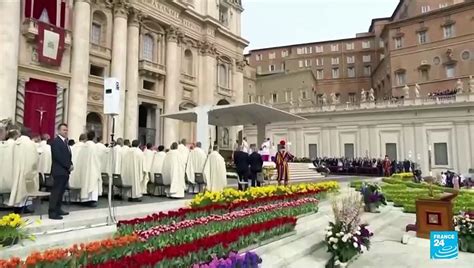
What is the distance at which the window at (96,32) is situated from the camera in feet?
88.7

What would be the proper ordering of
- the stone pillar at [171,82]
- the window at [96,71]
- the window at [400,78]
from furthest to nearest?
the window at [400,78] → the stone pillar at [171,82] → the window at [96,71]

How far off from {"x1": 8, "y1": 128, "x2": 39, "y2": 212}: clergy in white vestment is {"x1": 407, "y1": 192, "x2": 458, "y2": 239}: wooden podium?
978 cm

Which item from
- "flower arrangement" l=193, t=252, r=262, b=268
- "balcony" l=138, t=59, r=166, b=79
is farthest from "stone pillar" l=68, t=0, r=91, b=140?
"flower arrangement" l=193, t=252, r=262, b=268

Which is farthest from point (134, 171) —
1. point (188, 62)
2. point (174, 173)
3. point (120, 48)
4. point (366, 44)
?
point (366, 44)

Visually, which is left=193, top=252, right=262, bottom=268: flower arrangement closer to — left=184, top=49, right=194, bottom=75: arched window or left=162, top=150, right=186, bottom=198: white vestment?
left=162, top=150, right=186, bottom=198: white vestment

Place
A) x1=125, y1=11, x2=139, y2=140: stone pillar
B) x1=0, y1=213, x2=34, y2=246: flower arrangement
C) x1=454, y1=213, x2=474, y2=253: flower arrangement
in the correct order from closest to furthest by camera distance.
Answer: x1=0, y1=213, x2=34, y2=246: flower arrangement < x1=454, y1=213, x2=474, y2=253: flower arrangement < x1=125, y1=11, x2=139, y2=140: stone pillar

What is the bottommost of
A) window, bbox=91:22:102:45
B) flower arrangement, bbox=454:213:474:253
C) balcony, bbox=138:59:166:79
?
flower arrangement, bbox=454:213:474:253

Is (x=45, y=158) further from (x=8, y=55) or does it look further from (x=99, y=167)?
(x=8, y=55)

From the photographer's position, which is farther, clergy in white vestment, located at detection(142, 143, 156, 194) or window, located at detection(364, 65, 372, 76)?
window, located at detection(364, 65, 372, 76)

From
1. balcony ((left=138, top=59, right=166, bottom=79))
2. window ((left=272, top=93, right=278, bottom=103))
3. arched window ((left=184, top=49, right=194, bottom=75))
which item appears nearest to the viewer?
balcony ((left=138, top=59, right=166, bottom=79))

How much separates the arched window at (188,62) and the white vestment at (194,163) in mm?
22551

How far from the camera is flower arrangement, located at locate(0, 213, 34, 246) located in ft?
18.6

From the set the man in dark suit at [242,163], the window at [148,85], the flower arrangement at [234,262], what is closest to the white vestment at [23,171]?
the flower arrangement at [234,262]

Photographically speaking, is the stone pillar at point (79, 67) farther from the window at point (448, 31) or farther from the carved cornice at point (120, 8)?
the window at point (448, 31)
